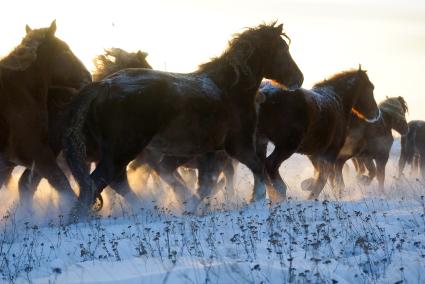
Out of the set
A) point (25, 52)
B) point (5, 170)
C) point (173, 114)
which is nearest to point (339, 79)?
point (173, 114)

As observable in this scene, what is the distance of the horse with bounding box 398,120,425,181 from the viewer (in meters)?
21.6

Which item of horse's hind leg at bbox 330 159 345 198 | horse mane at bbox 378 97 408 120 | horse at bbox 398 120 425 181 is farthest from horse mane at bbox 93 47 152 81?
horse at bbox 398 120 425 181

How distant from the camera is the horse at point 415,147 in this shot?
2164cm

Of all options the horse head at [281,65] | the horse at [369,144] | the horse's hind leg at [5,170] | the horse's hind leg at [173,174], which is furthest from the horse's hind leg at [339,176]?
the horse's hind leg at [5,170]

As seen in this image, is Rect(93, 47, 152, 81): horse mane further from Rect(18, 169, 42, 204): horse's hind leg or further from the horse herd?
Rect(18, 169, 42, 204): horse's hind leg

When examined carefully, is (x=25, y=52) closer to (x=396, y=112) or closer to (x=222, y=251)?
(x=222, y=251)

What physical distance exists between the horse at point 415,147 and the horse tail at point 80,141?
47.8 ft

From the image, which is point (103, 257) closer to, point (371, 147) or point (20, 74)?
point (20, 74)

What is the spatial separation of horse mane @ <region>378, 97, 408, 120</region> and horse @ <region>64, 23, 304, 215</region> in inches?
353

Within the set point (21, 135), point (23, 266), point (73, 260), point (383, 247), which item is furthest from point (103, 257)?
point (21, 135)

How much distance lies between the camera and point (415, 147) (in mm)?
21781

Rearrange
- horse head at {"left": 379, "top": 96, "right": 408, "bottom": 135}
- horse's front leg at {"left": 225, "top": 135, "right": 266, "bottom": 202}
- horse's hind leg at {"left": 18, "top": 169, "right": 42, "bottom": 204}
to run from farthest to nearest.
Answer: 1. horse head at {"left": 379, "top": 96, "right": 408, "bottom": 135}
2. horse's front leg at {"left": 225, "top": 135, "right": 266, "bottom": 202}
3. horse's hind leg at {"left": 18, "top": 169, "right": 42, "bottom": 204}

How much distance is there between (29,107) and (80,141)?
3.21 ft

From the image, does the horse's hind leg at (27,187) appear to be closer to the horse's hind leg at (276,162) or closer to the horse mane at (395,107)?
the horse's hind leg at (276,162)
